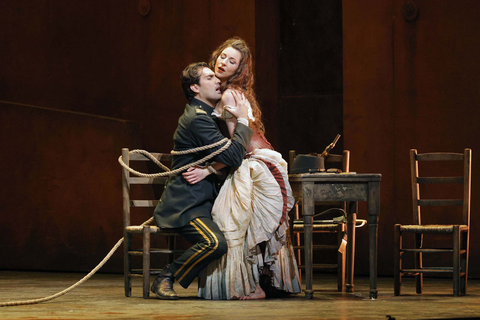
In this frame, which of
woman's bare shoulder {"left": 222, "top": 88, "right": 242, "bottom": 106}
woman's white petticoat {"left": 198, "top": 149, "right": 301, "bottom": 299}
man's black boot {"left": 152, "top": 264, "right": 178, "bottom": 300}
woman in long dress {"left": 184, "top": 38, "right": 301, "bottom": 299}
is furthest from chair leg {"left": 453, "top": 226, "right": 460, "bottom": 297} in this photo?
man's black boot {"left": 152, "top": 264, "right": 178, "bottom": 300}

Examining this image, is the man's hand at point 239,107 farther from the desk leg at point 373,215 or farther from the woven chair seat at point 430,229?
the woven chair seat at point 430,229

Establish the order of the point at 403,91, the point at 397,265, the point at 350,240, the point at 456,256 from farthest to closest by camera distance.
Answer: the point at 403,91, the point at 350,240, the point at 397,265, the point at 456,256

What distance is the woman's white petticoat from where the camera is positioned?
3.83 m

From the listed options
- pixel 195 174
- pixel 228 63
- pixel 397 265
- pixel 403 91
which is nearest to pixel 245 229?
pixel 195 174

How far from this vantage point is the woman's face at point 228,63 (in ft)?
13.3

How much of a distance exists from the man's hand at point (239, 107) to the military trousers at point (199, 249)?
64 centimetres

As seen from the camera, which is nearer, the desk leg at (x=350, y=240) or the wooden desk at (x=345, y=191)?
the wooden desk at (x=345, y=191)

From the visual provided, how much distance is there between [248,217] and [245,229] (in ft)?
0.24

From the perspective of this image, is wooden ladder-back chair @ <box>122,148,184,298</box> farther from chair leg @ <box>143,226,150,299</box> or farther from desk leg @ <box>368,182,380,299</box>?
desk leg @ <box>368,182,380,299</box>

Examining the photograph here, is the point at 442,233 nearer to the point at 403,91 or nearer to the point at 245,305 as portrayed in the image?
the point at 245,305

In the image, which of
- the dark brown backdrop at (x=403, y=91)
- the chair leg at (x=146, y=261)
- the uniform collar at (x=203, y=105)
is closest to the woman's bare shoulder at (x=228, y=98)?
the uniform collar at (x=203, y=105)

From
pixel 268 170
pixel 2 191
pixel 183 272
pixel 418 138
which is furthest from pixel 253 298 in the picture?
pixel 2 191

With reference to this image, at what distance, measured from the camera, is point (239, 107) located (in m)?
3.95

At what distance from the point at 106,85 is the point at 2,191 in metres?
1.55
